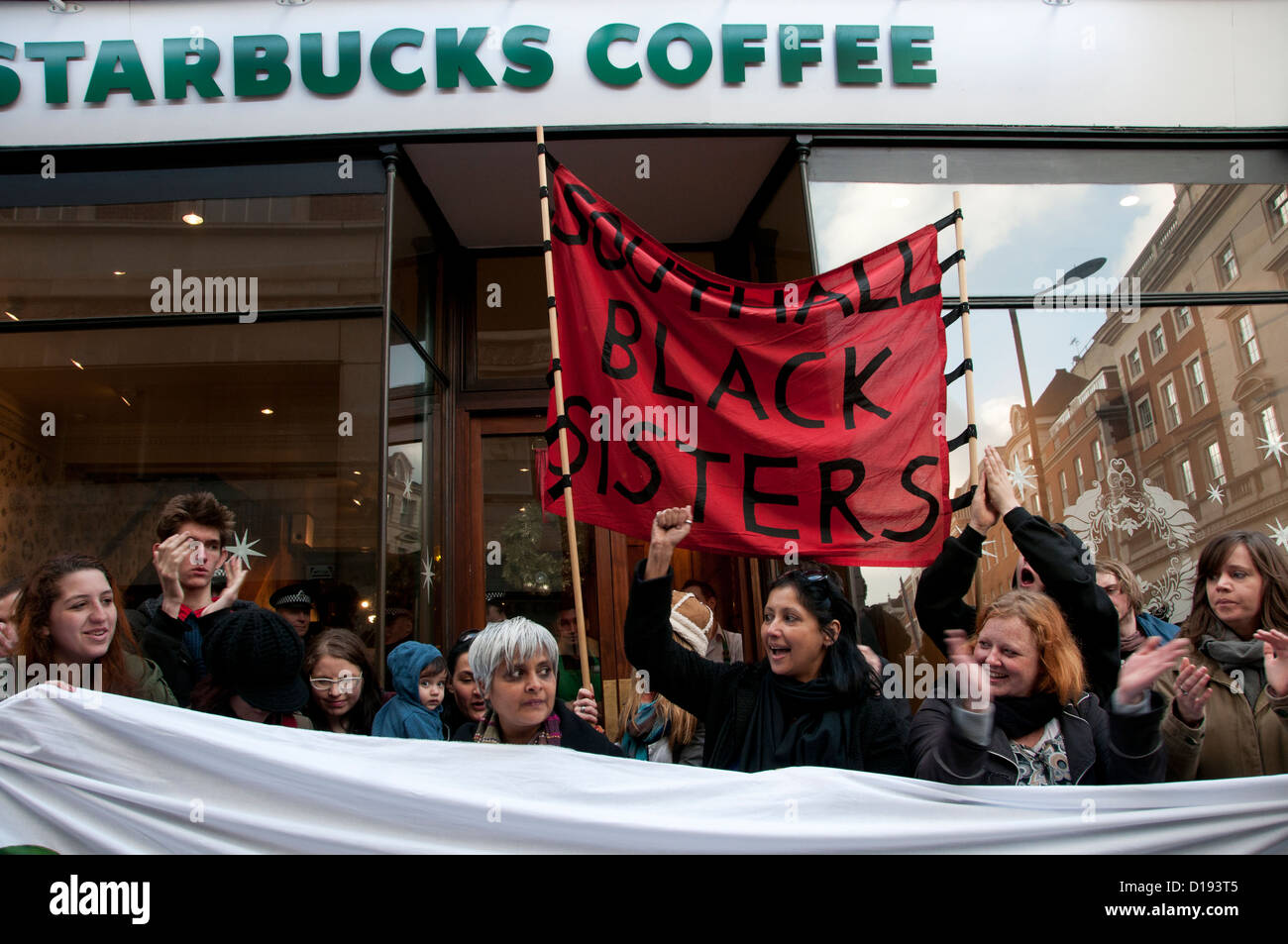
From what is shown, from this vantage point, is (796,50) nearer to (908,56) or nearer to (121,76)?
(908,56)

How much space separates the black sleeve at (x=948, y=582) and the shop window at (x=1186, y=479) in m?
2.82

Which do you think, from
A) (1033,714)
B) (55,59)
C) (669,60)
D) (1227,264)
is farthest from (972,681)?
(55,59)

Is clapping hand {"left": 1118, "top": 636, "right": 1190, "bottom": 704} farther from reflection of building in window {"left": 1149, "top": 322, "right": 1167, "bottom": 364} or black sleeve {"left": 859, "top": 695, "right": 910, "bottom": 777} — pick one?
reflection of building in window {"left": 1149, "top": 322, "right": 1167, "bottom": 364}

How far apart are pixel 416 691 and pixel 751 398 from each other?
1.92 metres

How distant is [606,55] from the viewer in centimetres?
623

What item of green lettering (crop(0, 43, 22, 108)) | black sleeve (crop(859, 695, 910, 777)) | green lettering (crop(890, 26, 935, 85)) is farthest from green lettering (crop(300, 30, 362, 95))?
black sleeve (crop(859, 695, 910, 777))

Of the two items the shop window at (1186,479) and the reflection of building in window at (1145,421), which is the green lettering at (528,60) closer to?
the reflection of building in window at (1145,421)

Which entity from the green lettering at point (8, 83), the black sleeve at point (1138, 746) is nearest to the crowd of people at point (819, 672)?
the black sleeve at point (1138, 746)

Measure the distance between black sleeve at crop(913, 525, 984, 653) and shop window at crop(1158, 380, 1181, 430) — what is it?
9.62 feet

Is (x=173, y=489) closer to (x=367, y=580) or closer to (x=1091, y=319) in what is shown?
(x=367, y=580)

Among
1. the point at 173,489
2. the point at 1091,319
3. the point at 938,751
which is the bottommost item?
the point at 938,751

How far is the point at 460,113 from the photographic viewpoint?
621 centimetres
